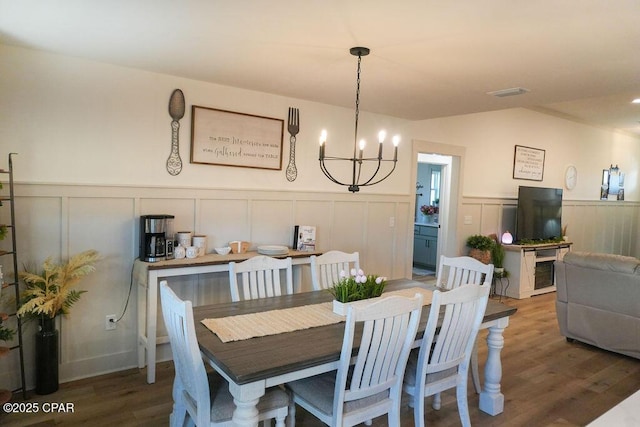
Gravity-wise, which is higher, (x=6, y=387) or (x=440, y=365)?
(x=440, y=365)

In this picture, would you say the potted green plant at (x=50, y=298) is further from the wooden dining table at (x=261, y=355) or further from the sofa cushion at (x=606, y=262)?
the sofa cushion at (x=606, y=262)

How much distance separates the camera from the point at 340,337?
6.87 feet

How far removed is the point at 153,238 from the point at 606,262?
3893 mm

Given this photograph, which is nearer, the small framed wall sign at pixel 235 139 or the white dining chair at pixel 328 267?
the white dining chair at pixel 328 267

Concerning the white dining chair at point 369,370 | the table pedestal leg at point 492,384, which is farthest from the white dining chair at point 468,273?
the white dining chair at point 369,370

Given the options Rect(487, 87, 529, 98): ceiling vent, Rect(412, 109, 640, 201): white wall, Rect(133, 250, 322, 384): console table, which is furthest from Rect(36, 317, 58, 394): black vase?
Rect(412, 109, 640, 201): white wall

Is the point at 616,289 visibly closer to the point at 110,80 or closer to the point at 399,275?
the point at 399,275

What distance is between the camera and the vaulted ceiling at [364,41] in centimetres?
202

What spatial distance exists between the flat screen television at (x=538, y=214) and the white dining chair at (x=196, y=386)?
518 cm

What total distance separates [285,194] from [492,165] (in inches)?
141

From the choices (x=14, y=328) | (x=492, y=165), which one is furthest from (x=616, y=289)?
(x=14, y=328)

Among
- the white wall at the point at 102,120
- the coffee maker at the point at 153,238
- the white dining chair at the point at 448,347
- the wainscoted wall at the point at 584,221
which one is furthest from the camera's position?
the wainscoted wall at the point at 584,221

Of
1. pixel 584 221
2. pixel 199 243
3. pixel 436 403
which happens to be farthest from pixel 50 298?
pixel 584 221

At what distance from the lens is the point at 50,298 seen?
2.75 metres
